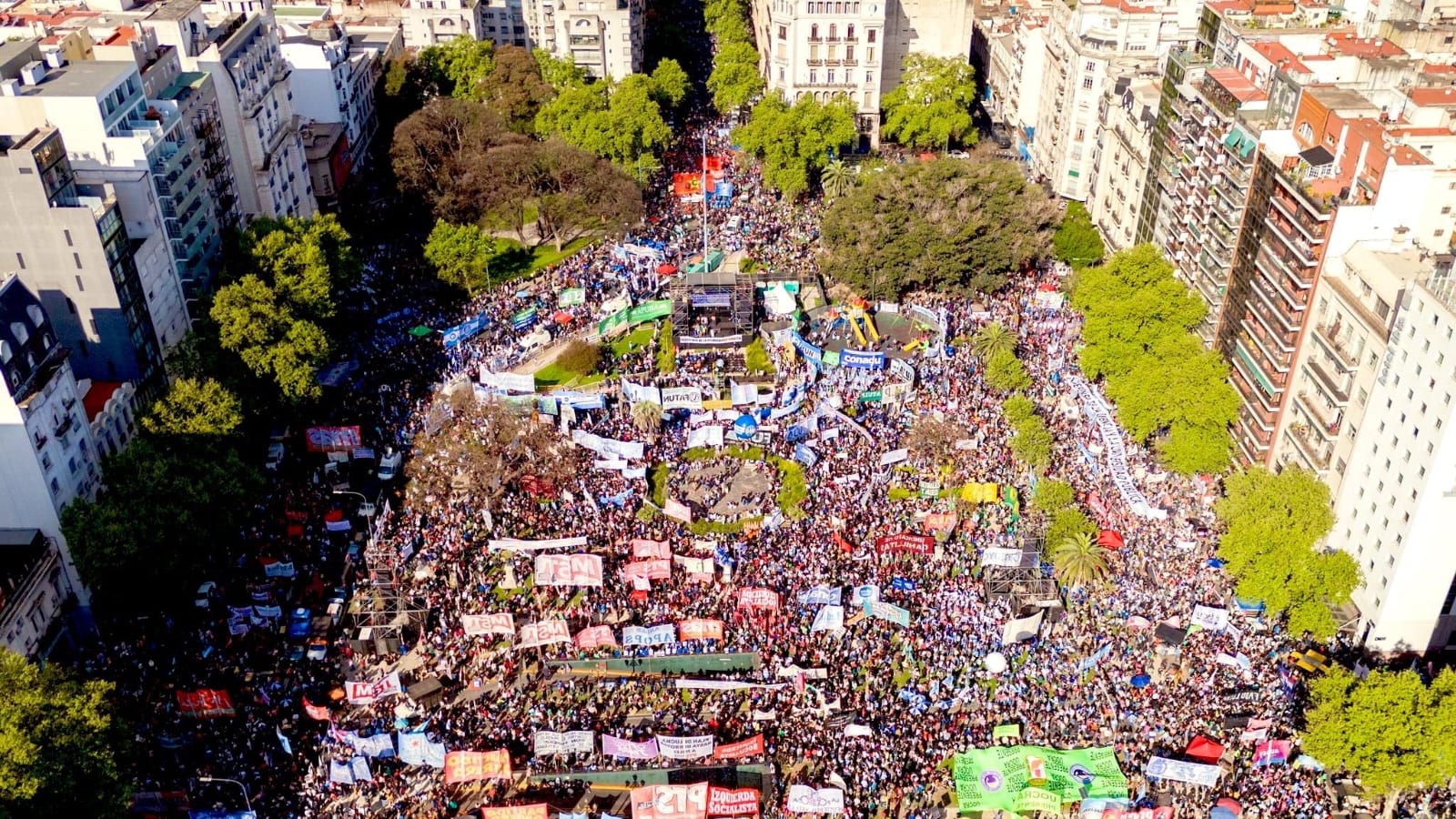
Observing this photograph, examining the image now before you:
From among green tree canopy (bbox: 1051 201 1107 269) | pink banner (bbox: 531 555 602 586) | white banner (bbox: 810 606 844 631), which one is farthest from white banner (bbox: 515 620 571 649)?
green tree canopy (bbox: 1051 201 1107 269)

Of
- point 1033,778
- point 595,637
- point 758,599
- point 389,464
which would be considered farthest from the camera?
point 389,464

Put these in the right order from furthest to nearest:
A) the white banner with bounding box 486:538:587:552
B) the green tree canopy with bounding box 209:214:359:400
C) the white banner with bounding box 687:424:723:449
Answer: the green tree canopy with bounding box 209:214:359:400
the white banner with bounding box 687:424:723:449
the white banner with bounding box 486:538:587:552

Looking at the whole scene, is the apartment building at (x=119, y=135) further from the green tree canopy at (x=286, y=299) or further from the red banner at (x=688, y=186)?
the red banner at (x=688, y=186)

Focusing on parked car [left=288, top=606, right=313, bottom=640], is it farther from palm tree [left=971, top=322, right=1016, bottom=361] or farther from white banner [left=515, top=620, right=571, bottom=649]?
palm tree [left=971, top=322, right=1016, bottom=361]

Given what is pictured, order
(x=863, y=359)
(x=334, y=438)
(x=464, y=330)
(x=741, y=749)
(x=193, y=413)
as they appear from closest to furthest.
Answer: (x=741, y=749) < (x=193, y=413) < (x=334, y=438) < (x=863, y=359) < (x=464, y=330)

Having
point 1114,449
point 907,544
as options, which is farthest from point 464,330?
point 1114,449

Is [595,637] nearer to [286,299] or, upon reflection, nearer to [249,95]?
[286,299]
